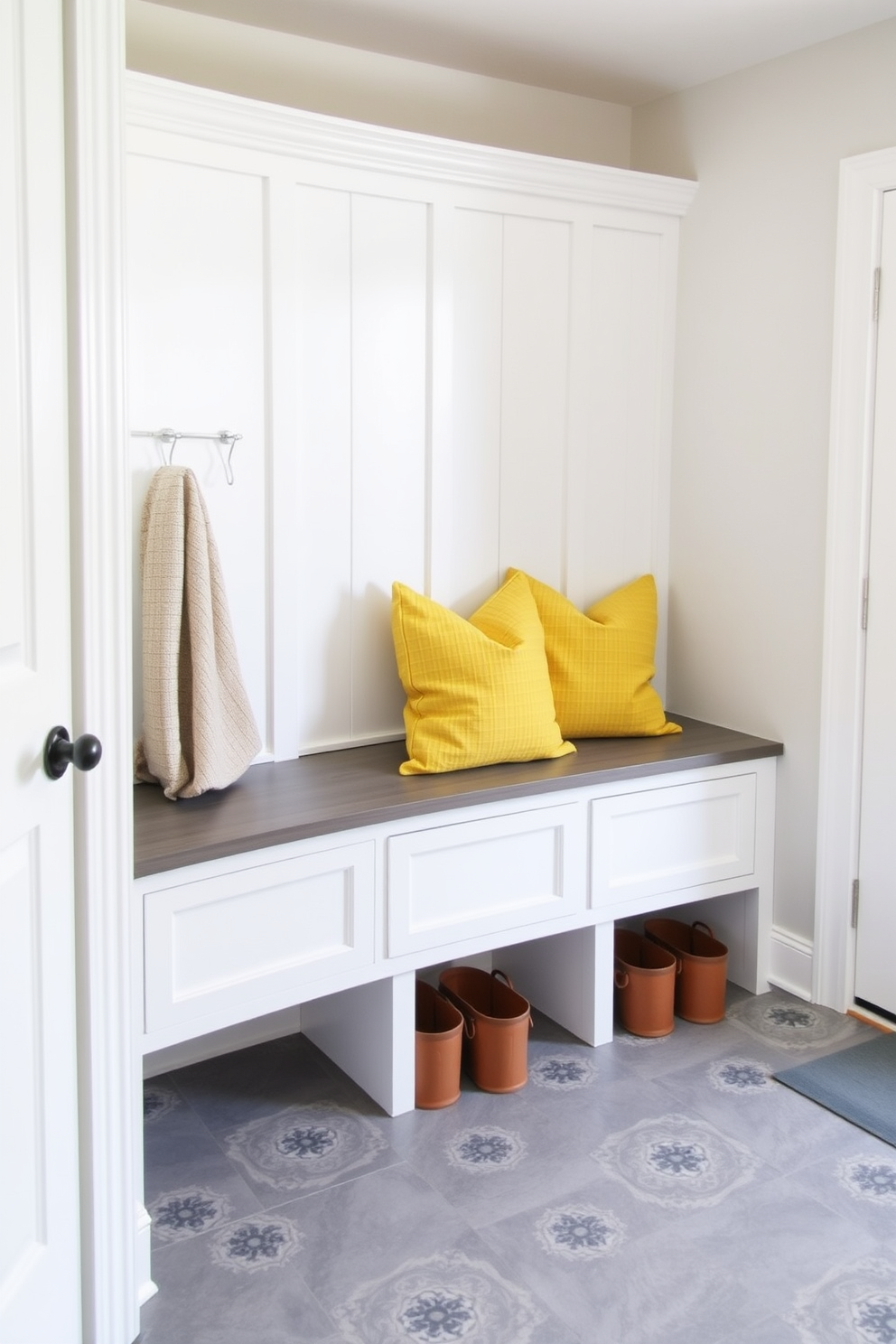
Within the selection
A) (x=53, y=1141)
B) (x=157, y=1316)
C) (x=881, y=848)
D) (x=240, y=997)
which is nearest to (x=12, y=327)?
(x=53, y=1141)

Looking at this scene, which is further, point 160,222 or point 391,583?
point 391,583

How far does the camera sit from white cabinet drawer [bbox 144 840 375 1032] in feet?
6.83

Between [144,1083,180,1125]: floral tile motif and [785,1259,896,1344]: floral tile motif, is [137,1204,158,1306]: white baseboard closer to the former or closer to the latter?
[144,1083,180,1125]: floral tile motif

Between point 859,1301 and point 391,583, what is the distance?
1689 millimetres

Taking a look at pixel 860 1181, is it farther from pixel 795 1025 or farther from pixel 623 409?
pixel 623 409

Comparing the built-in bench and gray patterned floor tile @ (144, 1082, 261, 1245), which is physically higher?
the built-in bench

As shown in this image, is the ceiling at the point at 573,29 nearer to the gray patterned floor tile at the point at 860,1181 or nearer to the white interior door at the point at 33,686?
the white interior door at the point at 33,686

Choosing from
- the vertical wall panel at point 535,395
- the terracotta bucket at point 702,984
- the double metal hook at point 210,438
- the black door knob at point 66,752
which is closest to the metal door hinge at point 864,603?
the vertical wall panel at point 535,395

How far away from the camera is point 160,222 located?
7.72 ft

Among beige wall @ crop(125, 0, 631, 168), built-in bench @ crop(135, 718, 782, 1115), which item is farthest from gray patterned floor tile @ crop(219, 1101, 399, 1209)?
beige wall @ crop(125, 0, 631, 168)

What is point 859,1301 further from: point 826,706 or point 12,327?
point 12,327

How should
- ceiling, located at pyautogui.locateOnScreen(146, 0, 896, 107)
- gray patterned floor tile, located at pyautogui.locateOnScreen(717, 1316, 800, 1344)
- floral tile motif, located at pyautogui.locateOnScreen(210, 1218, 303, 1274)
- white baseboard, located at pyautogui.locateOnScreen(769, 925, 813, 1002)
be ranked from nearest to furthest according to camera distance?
1. gray patterned floor tile, located at pyautogui.locateOnScreen(717, 1316, 800, 1344)
2. floral tile motif, located at pyautogui.locateOnScreen(210, 1218, 303, 1274)
3. ceiling, located at pyautogui.locateOnScreen(146, 0, 896, 107)
4. white baseboard, located at pyautogui.locateOnScreen(769, 925, 813, 1002)

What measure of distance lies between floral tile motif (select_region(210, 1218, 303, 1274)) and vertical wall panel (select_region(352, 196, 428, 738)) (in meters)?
1.09

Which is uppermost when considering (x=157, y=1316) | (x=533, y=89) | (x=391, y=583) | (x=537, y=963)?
(x=533, y=89)
